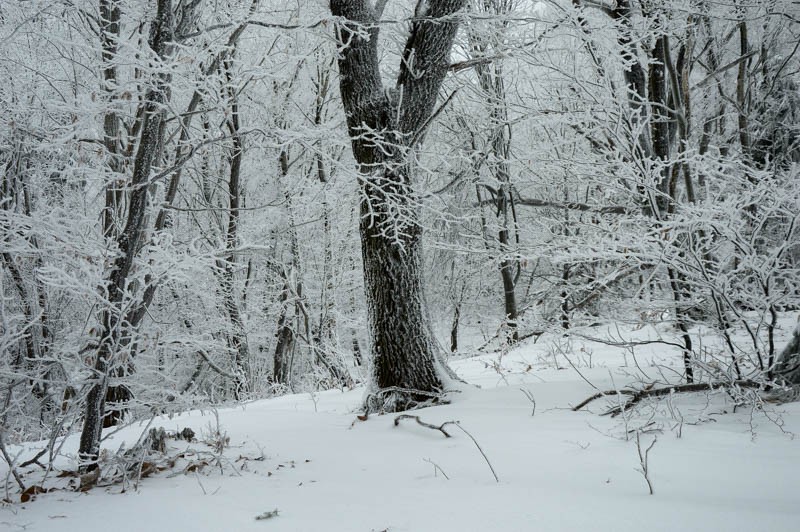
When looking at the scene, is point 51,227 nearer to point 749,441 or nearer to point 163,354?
point 749,441

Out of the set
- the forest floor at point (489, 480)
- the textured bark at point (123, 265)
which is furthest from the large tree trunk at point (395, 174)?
the textured bark at point (123, 265)

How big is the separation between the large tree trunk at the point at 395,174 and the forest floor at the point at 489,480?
2.89ft

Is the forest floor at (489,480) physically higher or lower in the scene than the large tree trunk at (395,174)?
lower

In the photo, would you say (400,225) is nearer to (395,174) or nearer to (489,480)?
(395,174)

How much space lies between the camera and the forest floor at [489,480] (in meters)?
1.58

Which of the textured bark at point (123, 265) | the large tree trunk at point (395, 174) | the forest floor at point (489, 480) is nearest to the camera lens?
the forest floor at point (489, 480)

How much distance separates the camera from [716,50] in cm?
894

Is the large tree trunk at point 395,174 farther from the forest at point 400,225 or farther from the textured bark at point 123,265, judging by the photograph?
the textured bark at point 123,265

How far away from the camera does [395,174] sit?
3920 mm

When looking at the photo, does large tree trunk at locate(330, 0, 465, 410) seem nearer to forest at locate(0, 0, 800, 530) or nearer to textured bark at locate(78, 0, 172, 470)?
forest at locate(0, 0, 800, 530)

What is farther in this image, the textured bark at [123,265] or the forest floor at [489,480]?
the textured bark at [123,265]

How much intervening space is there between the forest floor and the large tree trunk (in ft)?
2.89

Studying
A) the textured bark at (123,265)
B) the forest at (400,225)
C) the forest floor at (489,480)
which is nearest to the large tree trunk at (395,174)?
the forest at (400,225)

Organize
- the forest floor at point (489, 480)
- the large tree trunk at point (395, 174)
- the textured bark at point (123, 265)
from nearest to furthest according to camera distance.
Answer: the forest floor at point (489, 480)
the textured bark at point (123, 265)
the large tree trunk at point (395, 174)
